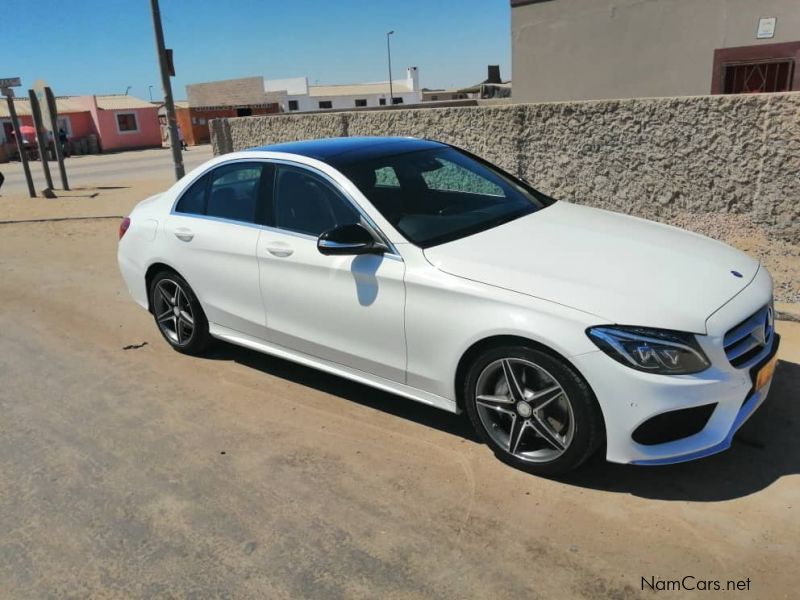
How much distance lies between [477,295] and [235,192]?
2.19 m

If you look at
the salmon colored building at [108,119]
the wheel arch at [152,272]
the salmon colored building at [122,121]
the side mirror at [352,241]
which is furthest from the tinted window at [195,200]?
the salmon colored building at [122,121]

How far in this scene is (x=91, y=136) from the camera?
140ft

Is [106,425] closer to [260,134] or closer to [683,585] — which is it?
[683,585]

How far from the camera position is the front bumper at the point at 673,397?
9.63 ft

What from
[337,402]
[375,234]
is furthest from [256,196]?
[337,402]

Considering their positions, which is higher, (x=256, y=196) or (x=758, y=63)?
(x=758, y=63)

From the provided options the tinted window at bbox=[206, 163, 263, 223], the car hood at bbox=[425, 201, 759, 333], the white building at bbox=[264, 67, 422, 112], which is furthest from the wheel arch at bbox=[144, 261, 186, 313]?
the white building at bbox=[264, 67, 422, 112]

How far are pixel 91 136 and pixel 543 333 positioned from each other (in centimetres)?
4539

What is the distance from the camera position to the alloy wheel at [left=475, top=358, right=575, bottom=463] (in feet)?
10.6

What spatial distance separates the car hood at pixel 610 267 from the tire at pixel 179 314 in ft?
7.36

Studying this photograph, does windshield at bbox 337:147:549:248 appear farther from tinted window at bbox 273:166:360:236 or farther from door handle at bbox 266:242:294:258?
door handle at bbox 266:242:294:258

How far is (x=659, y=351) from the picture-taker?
297 cm

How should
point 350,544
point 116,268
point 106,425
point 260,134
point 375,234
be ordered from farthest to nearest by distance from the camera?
point 260,134
point 116,268
point 106,425
point 375,234
point 350,544

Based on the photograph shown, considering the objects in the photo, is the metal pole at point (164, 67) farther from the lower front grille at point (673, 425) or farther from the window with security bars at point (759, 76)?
the lower front grille at point (673, 425)
